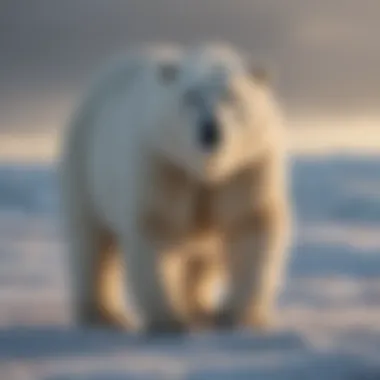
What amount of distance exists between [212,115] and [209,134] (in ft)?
0.19

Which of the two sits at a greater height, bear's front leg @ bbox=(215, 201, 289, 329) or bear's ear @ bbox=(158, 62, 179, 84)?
bear's ear @ bbox=(158, 62, 179, 84)

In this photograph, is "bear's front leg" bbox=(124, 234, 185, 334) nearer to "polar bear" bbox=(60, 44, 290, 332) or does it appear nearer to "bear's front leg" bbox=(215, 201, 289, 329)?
"polar bear" bbox=(60, 44, 290, 332)

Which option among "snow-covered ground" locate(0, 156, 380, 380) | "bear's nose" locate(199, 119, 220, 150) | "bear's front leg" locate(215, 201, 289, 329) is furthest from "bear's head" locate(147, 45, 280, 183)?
"snow-covered ground" locate(0, 156, 380, 380)

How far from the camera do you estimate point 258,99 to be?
5.95m

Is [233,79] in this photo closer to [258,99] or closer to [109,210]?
[258,99]

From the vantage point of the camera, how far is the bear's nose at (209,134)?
225 inches

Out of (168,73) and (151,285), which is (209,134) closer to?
(168,73)

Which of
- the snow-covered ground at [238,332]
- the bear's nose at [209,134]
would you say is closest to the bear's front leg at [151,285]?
the snow-covered ground at [238,332]

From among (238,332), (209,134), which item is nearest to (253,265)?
(238,332)

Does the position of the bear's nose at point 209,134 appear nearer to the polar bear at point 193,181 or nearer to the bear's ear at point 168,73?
the polar bear at point 193,181

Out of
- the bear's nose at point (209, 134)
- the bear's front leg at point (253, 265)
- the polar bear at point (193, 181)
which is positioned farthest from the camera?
the bear's front leg at point (253, 265)

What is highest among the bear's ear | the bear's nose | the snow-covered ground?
the bear's ear

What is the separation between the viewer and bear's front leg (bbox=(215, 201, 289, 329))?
20.1ft

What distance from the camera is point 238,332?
5.97 metres
